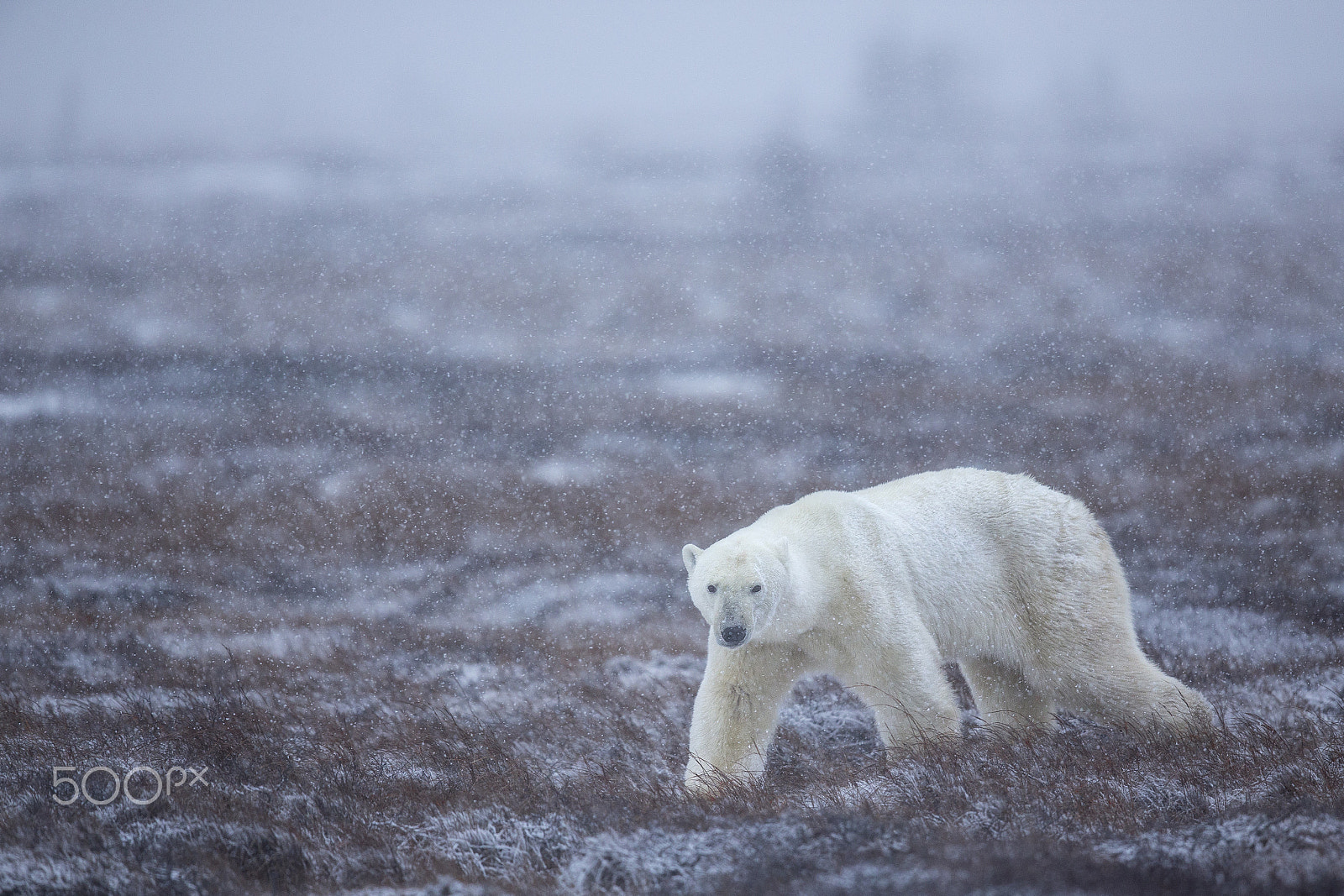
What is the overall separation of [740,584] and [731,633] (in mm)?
213

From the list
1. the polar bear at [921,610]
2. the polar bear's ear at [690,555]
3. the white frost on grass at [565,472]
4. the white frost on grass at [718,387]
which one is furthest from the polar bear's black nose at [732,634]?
the white frost on grass at [718,387]

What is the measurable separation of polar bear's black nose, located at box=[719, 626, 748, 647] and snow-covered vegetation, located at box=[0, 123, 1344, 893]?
0.85 metres

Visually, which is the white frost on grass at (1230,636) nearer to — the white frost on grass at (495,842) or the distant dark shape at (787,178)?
the white frost on grass at (495,842)

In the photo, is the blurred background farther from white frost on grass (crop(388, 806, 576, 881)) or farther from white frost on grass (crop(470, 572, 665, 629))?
white frost on grass (crop(388, 806, 576, 881))

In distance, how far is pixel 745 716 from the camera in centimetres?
402

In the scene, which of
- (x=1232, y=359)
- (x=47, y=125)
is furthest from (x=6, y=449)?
(x=1232, y=359)

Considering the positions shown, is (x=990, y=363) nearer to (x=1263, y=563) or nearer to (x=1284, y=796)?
(x=1263, y=563)

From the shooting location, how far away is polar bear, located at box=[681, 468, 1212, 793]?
379 cm

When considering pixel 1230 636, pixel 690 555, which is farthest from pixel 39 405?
pixel 1230 636

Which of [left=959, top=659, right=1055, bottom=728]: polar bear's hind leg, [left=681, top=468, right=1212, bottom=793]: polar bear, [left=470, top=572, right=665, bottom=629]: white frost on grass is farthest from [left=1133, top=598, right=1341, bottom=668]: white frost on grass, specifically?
[left=470, top=572, right=665, bottom=629]: white frost on grass

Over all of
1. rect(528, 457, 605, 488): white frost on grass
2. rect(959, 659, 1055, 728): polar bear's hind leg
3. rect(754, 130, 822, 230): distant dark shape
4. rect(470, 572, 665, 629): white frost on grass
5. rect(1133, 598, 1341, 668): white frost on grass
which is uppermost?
rect(754, 130, 822, 230): distant dark shape

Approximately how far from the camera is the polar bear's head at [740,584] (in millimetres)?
3336

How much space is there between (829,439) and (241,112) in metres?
18.8

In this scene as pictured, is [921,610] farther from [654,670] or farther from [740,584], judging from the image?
[654,670]
